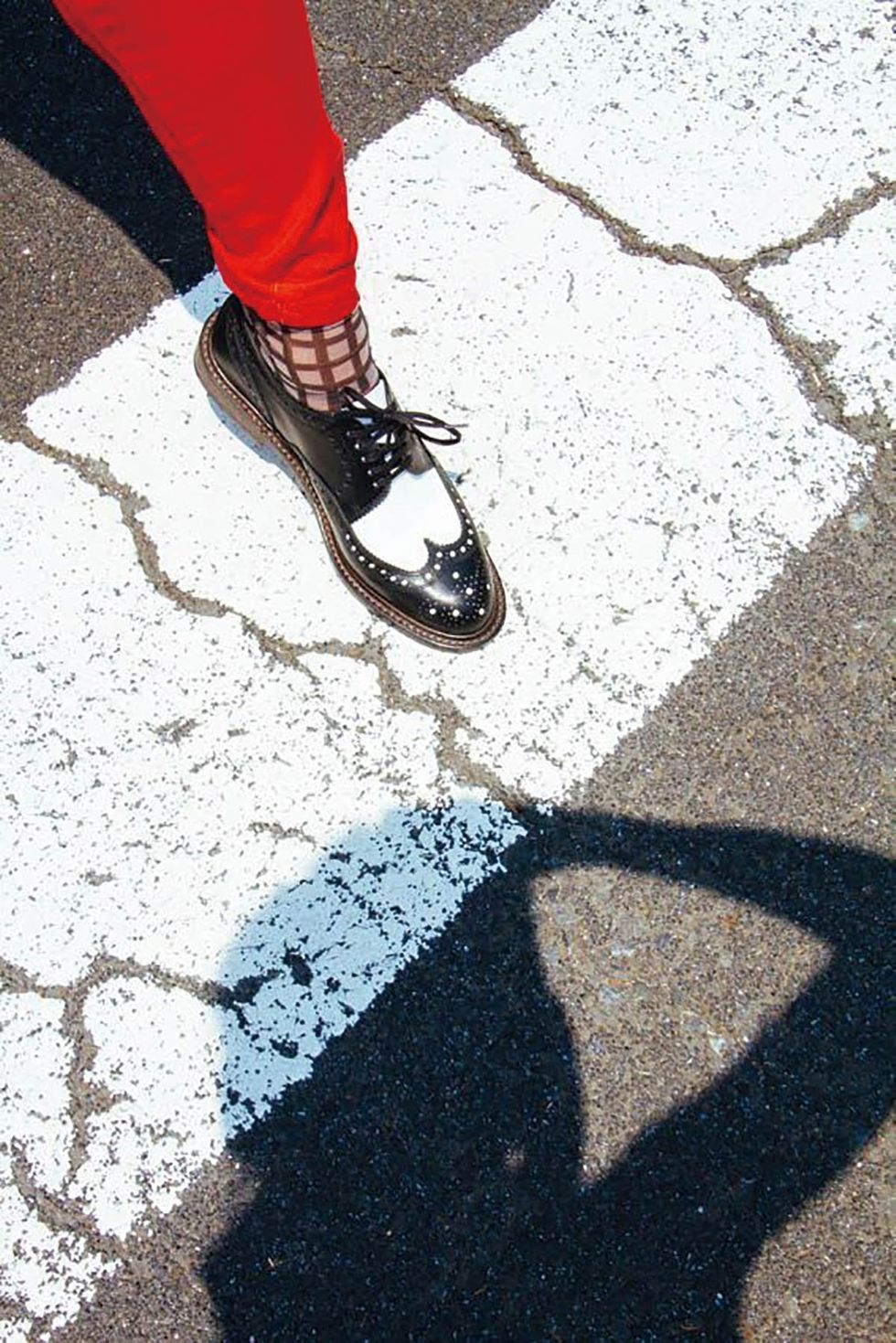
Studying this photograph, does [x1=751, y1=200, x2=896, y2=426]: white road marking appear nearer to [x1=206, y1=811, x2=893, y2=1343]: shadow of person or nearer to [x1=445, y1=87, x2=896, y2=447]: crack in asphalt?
[x1=445, y1=87, x2=896, y2=447]: crack in asphalt

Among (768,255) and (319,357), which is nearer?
(319,357)

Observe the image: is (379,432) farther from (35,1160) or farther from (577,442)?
(35,1160)

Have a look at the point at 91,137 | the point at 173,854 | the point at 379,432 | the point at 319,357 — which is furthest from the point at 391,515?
the point at 91,137

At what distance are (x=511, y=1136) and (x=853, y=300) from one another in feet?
5.49

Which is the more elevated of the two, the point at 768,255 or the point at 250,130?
the point at 250,130

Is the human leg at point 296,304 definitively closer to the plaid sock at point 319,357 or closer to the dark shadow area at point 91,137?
the plaid sock at point 319,357

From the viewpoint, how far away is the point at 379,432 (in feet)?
6.14

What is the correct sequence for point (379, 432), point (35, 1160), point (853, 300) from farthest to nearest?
point (853, 300)
point (379, 432)
point (35, 1160)

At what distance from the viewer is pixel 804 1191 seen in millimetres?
1594

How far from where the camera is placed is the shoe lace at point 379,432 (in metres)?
1.86

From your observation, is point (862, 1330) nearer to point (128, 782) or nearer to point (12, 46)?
point (128, 782)

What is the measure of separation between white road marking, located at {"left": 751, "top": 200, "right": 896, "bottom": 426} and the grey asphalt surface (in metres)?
0.38

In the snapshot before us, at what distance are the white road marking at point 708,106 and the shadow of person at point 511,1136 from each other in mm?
1371

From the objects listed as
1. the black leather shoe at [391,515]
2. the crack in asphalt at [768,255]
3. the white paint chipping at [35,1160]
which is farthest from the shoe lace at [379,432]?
the white paint chipping at [35,1160]
